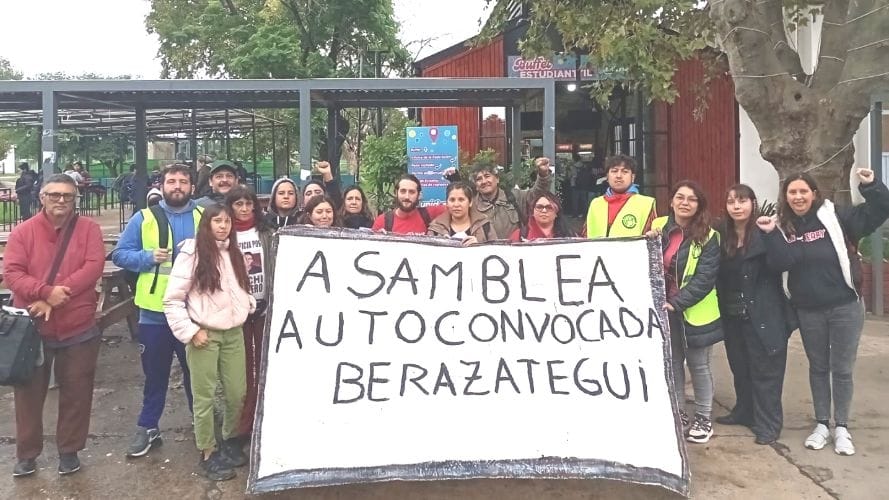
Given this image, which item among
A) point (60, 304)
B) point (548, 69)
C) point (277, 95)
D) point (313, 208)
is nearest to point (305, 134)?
point (277, 95)

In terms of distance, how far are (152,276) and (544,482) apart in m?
2.37

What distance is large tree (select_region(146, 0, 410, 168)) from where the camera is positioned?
54.4 feet

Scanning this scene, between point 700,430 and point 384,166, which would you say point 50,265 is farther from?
point 384,166

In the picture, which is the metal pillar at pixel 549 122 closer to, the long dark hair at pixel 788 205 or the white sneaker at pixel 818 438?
the long dark hair at pixel 788 205

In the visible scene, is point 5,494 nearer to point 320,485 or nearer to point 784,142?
point 320,485

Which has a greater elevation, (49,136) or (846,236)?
(49,136)

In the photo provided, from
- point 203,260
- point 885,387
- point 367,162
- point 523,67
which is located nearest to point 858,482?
point 885,387

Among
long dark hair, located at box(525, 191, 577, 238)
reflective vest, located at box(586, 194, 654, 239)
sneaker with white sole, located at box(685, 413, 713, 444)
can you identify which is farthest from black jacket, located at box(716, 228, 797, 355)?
long dark hair, located at box(525, 191, 577, 238)

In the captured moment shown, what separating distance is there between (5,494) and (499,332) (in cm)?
264

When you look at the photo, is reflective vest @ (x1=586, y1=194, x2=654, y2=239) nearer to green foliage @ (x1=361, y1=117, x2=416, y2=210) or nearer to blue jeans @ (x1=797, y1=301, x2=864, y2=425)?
blue jeans @ (x1=797, y1=301, x2=864, y2=425)

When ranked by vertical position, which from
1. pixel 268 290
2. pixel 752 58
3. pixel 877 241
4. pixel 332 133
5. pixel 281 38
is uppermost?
pixel 281 38

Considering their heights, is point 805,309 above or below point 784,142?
below

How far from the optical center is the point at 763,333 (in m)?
4.18

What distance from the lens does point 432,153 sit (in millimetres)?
9461
